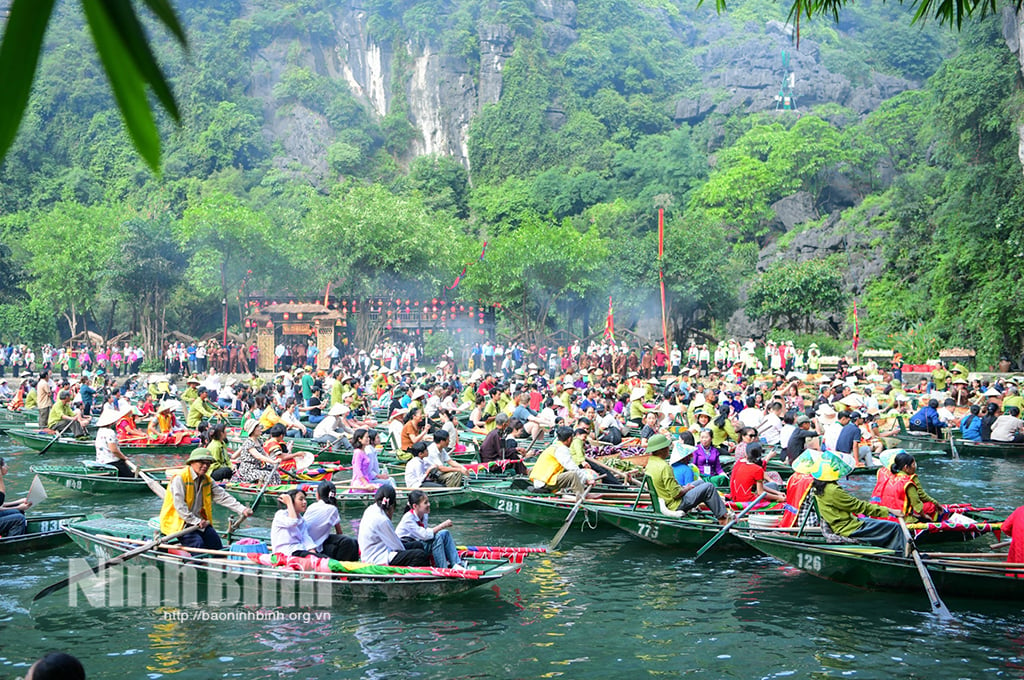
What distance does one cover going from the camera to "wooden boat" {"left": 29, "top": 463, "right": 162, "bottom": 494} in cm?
1596

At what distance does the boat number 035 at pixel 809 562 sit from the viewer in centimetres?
1049

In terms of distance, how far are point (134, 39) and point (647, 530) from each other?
11932 millimetres

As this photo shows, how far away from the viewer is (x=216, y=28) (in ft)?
288

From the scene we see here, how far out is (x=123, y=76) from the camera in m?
1.11

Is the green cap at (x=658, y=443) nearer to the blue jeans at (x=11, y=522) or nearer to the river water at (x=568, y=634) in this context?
the river water at (x=568, y=634)

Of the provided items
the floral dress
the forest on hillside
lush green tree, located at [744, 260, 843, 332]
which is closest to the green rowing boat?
the floral dress

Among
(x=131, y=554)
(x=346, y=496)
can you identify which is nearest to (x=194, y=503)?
(x=131, y=554)

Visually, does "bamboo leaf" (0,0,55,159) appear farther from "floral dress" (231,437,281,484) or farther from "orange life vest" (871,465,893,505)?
"floral dress" (231,437,281,484)

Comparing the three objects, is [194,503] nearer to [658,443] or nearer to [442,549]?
[442,549]

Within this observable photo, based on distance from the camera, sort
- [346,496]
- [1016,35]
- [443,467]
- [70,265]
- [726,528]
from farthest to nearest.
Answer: [70,265], [1016,35], [443,467], [346,496], [726,528]

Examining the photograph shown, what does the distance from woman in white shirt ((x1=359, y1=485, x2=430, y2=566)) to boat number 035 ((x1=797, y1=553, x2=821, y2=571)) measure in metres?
4.02

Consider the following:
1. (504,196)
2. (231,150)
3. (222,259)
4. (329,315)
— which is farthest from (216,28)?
(329,315)

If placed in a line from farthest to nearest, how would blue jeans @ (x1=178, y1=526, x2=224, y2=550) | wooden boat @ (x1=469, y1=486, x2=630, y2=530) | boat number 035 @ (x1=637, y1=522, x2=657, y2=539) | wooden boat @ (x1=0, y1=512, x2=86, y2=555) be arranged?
wooden boat @ (x1=469, y1=486, x2=630, y2=530) < boat number 035 @ (x1=637, y1=522, x2=657, y2=539) < wooden boat @ (x1=0, y1=512, x2=86, y2=555) < blue jeans @ (x1=178, y1=526, x2=224, y2=550)

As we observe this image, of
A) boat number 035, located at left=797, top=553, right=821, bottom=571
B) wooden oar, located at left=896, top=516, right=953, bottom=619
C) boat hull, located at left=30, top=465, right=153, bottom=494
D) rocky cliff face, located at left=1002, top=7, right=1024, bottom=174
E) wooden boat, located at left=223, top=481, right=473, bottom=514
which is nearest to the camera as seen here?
wooden oar, located at left=896, top=516, right=953, bottom=619
